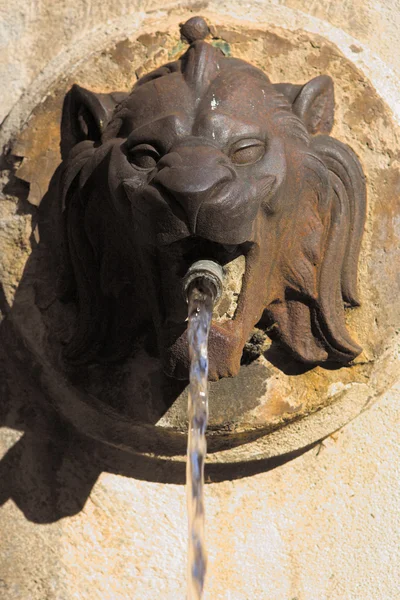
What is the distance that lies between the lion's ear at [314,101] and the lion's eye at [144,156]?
0.32 meters

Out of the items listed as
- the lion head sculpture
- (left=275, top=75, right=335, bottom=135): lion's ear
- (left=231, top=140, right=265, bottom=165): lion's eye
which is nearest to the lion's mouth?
the lion head sculpture

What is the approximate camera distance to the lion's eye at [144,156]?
1391 mm

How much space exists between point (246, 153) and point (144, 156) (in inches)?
6.0

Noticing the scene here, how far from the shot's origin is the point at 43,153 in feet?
5.67

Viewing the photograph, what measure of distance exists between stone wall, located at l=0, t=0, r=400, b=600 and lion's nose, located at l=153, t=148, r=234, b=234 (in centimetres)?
48

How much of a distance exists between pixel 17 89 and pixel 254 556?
3.31 feet

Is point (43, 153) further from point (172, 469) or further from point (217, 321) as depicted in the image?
point (172, 469)

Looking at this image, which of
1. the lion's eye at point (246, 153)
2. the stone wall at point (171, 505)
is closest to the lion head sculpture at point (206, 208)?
the lion's eye at point (246, 153)

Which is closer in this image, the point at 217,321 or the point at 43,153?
the point at 217,321

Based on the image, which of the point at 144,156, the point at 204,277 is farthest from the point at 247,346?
the point at 144,156

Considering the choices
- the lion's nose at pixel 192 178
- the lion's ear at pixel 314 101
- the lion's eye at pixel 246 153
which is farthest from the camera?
the lion's ear at pixel 314 101

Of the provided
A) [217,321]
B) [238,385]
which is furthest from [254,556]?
[217,321]

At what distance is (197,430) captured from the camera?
156 cm

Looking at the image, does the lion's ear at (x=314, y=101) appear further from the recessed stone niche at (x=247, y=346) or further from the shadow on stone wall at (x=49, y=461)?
the shadow on stone wall at (x=49, y=461)
